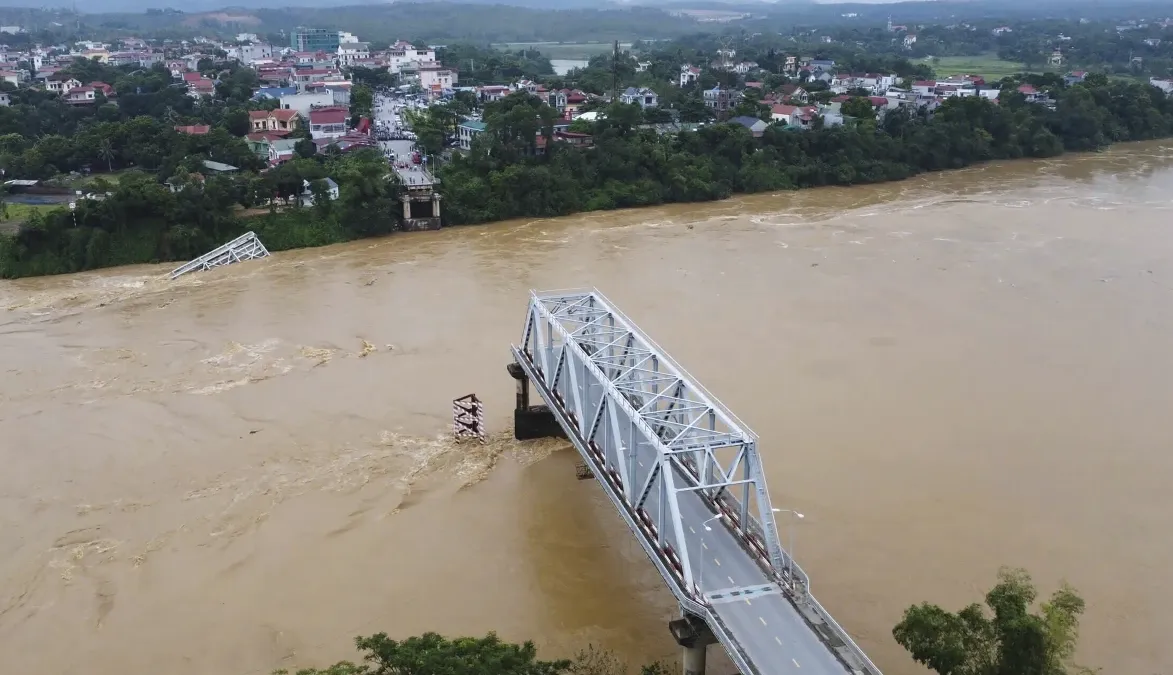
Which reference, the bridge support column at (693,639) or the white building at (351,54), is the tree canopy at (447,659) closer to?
the bridge support column at (693,639)

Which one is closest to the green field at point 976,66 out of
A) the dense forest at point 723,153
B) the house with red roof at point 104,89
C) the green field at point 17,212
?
the dense forest at point 723,153

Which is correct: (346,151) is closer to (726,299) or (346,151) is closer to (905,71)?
(726,299)

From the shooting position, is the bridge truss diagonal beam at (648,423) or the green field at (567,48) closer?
the bridge truss diagonal beam at (648,423)

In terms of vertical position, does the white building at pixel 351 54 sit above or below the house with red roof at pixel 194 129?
above

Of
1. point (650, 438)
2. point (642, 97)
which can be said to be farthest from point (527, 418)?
point (642, 97)

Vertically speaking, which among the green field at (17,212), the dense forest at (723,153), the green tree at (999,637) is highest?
the dense forest at (723,153)

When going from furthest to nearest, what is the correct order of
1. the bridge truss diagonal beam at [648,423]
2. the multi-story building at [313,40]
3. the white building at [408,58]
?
the multi-story building at [313,40] < the white building at [408,58] < the bridge truss diagonal beam at [648,423]

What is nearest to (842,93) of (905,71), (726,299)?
(905,71)

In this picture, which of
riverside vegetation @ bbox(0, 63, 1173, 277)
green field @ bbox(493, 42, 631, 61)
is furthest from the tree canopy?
green field @ bbox(493, 42, 631, 61)
